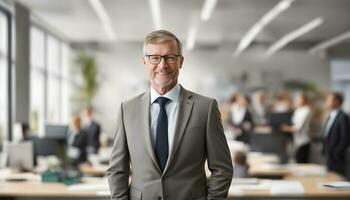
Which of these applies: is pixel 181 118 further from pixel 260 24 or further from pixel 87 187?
pixel 260 24

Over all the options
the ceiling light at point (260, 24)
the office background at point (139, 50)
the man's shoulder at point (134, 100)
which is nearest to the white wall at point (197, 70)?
the office background at point (139, 50)

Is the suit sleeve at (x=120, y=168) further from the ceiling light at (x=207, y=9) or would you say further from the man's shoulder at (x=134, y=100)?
the ceiling light at (x=207, y=9)

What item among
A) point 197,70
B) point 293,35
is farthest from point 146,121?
point 197,70

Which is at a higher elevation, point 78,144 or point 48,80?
point 48,80

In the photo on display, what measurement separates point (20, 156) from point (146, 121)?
4.57 metres

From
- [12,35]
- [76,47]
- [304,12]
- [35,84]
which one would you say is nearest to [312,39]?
[304,12]

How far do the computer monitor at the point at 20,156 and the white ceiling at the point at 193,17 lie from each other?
5180 millimetres

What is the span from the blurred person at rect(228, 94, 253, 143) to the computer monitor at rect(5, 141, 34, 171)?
16.0 feet

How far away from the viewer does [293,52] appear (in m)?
19.1

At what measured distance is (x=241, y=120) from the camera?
11.1 meters

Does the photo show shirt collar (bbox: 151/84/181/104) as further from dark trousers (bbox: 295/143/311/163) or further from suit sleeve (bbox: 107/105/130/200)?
dark trousers (bbox: 295/143/311/163)

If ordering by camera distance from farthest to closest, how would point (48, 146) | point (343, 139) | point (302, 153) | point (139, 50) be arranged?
1. point (139, 50)
2. point (302, 153)
3. point (343, 139)
4. point (48, 146)

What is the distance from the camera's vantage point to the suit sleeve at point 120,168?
2.84m

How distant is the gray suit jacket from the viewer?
2.75 meters
